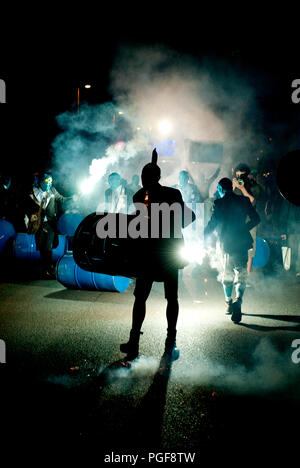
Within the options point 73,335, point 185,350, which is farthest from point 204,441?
point 73,335

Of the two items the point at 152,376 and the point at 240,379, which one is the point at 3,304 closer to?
the point at 152,376

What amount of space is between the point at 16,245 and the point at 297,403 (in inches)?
279

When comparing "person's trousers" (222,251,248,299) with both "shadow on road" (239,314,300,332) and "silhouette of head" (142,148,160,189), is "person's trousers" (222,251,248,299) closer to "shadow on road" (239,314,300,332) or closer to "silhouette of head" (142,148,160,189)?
"shadow on road" (239,314,300,332)

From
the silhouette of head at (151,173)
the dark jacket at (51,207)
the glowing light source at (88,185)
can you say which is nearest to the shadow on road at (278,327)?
the silhouette of head at (151,173)

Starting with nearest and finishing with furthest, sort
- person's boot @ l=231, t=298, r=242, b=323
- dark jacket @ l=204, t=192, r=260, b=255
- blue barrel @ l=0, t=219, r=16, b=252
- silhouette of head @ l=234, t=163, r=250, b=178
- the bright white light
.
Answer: person's boot @ l=231, t=298, r=242, b=323 < dark jacket @ l=204, t=192, r=260, b=255 < silhouette of head @ l=234, t=163, r=250, b=178 < blue barrel @ l=0, t=219, r=16, b=252 < the bright white light

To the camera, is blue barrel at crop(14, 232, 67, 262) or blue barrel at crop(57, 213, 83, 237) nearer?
blue barrel at crop(57, 213, 83, 237)

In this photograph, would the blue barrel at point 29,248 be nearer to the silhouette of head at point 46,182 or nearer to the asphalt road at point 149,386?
the silhouette of head at point 46,182

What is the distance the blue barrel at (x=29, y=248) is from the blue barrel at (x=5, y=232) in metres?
0.20

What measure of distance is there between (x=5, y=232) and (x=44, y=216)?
1142 mm

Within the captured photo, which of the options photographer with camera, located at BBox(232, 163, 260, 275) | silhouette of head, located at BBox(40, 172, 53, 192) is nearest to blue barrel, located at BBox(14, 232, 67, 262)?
silhouette of head, located at BBox(40, 172, 53, 192)

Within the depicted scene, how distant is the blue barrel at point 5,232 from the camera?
7.74 metres

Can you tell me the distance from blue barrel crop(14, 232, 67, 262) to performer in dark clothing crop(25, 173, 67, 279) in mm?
182

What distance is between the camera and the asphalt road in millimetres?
2174

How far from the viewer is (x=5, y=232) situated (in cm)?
779
